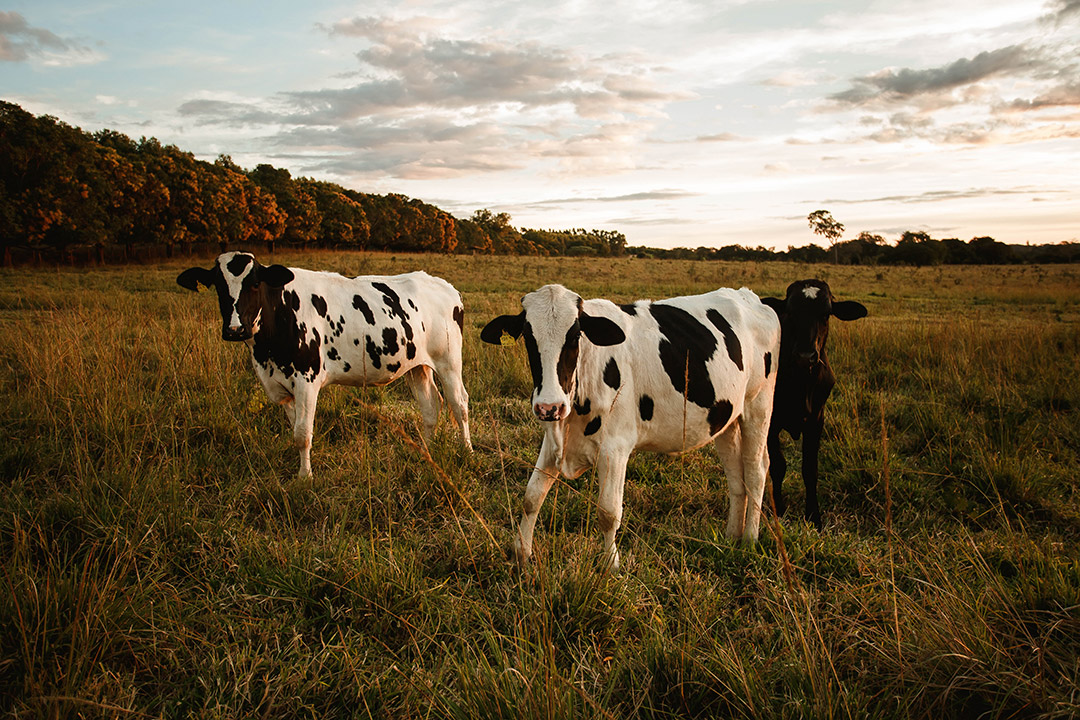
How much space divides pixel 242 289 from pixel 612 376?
3.63 m

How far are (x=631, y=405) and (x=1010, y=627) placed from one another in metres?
2.13

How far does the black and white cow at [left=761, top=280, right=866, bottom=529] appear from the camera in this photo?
4855mm

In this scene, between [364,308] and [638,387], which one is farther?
[364,308]

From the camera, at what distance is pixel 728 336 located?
165 inches

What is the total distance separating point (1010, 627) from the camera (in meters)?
2.70

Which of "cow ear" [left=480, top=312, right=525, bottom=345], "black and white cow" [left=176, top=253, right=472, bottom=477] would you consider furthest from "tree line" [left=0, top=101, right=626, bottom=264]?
"cow ear" [left=480, top=312, right=525, bottom=345]

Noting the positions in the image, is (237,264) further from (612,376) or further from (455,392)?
(612,376)

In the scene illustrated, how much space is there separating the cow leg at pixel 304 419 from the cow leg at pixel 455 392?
5.27 ft

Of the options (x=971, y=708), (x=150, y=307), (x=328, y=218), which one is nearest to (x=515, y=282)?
(x=150, y=307)

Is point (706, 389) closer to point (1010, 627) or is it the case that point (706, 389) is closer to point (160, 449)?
point (1010, 627)

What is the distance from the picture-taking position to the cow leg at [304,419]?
532 cm

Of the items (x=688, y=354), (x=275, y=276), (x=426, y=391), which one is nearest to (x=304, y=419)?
(x=275, y=276)

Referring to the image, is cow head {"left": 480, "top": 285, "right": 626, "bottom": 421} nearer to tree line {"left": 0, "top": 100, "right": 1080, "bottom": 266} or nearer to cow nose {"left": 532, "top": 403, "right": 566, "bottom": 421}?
cow nose {"left": 532, "top": 403, "right": 566, "bottom": 421}

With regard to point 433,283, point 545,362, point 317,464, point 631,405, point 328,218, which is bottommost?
point 317,464
